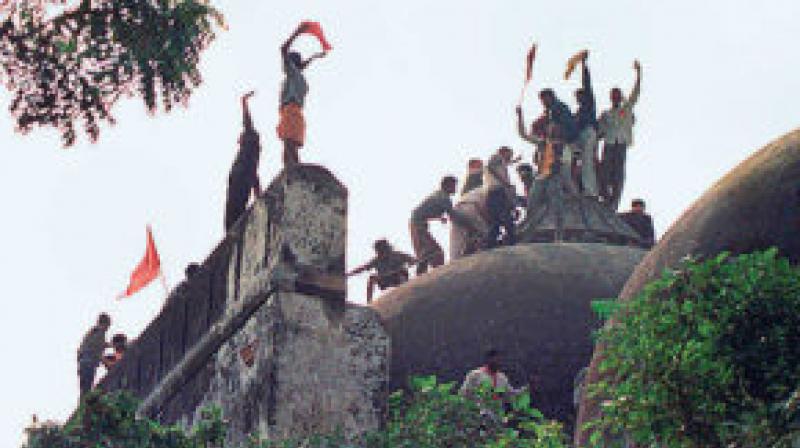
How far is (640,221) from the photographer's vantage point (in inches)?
680

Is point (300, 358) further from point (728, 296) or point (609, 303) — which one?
point (728, 296)

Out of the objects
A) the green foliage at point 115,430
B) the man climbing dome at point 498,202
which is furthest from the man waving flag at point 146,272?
the green foliage at point 115,430

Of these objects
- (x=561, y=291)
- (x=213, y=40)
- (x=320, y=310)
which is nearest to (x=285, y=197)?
(x=320, y=310)

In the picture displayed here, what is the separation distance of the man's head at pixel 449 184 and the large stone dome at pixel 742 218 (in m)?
5.15

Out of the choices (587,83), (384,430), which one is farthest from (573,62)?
(384,430)

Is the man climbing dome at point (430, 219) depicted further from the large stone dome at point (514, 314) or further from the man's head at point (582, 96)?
the man's head at point (582, 96)

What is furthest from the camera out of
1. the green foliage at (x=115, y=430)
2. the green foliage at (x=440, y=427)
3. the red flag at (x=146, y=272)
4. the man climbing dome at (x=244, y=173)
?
the red flag at (x=146, y=272)

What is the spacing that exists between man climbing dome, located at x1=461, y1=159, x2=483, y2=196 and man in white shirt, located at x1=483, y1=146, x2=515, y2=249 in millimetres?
658

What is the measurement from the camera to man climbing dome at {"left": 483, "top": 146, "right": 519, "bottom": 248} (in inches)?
649

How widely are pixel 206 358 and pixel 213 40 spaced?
3176 mm

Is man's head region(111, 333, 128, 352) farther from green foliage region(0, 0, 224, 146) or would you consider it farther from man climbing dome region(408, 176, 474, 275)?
green foliage region(0, 0, 224, 146)

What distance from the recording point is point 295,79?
13133 mm

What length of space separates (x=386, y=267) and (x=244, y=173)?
3.54 m

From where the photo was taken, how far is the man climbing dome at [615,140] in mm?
17469
